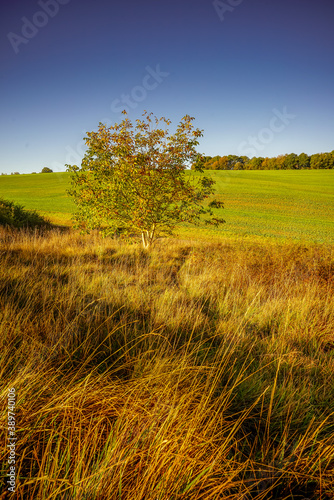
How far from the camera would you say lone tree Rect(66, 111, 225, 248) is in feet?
26.0

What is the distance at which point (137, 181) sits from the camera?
26.3 feet

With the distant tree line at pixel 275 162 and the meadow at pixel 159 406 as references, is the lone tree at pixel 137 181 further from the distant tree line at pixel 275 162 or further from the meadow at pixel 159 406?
the distant tree line at pixel 275 162

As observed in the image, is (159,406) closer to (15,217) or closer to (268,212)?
(15,217)

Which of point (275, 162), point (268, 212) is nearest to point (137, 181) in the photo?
A: point (268, 212)

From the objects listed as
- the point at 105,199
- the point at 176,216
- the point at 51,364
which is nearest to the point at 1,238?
the point at 105,199

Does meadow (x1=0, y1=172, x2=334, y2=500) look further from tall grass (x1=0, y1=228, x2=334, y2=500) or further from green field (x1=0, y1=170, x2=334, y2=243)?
green field (x1=0, y1=170, x2=334, y2=243)

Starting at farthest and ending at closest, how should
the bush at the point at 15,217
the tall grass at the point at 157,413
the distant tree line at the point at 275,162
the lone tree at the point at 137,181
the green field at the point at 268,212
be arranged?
the distant tree line at the point at 275,162
the green field at the point at 268,212
the bush at the point at 15,217
the lone tree at the point at 137,181
the tall grass at the point at 157,413

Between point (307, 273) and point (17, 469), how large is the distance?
6.50 metres

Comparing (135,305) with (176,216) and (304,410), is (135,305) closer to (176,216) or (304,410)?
(304,410)

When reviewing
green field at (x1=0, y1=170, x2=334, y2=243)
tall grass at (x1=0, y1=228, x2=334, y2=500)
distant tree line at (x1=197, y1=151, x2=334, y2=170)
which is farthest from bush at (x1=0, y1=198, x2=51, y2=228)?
distant tree line at (x1=197, y1=151, x2=334, y2=170)

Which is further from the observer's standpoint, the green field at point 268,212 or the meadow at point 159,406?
the green field at point 268,212

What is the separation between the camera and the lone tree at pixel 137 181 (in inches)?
311

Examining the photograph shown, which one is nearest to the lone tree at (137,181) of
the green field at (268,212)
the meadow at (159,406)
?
the green field at (268,212)

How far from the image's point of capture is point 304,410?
1.91m
